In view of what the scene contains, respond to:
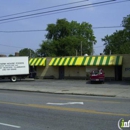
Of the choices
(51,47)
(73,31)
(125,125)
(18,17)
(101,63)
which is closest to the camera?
(125,125)

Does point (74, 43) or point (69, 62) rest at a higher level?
point (74, 43)

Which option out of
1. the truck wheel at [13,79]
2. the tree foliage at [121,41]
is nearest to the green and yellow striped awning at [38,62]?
the truck wheel at [13,79]

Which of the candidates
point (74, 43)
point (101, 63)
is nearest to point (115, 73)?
point (101, 63)

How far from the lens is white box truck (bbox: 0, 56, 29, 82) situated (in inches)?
1467

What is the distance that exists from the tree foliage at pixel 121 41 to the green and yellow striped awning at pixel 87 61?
85.2 ft

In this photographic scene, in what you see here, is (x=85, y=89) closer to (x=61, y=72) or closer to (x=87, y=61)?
(x=87, y=61)

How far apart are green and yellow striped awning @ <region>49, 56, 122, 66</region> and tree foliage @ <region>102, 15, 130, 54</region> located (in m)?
26.0

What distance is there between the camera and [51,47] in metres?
77.4

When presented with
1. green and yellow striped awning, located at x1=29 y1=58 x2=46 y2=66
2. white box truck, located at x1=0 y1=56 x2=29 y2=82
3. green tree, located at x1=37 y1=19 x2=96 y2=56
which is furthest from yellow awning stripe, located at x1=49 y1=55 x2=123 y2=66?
green tree, located at x1=37 y1=19 x2=96 y2=56

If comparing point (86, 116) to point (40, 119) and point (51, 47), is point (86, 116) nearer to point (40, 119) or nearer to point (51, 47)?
point (40, 119)

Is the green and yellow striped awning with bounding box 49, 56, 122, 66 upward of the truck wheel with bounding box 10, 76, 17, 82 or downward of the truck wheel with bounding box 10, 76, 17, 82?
upward

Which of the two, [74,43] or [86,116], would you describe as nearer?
[86,116]

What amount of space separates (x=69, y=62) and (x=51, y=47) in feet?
131

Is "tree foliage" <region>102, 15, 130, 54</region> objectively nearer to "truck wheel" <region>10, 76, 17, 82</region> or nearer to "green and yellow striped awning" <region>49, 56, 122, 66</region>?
"green and yellow striped awning" <region>49, 56, 122, 66</region>
